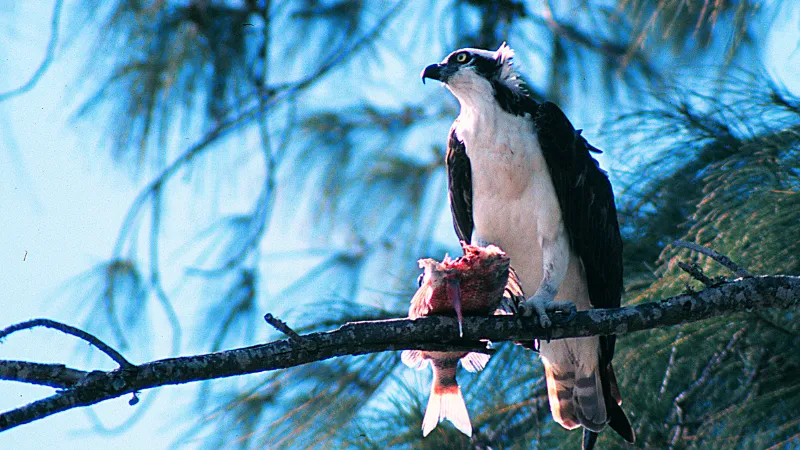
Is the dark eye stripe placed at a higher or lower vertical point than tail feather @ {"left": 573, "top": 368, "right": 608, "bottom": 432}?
higher

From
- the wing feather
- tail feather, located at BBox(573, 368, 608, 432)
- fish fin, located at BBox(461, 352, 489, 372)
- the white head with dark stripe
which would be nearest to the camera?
fish fin, located at BBox(461, 352, 489, 372)

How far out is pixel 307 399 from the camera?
331 centimetres

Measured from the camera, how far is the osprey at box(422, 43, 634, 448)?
309 cm

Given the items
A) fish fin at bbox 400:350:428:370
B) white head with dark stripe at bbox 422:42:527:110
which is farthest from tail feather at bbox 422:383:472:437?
white head with dark stripe at bbox 422:42:527:110

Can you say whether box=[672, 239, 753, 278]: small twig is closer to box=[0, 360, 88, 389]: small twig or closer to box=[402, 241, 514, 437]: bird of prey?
box=[402, 241, 514, 437]: bird of prey

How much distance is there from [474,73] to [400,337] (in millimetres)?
1239

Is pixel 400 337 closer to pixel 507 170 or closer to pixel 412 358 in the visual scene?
pixel 412 358

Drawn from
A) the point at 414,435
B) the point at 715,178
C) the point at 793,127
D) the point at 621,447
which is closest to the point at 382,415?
the point at 414,435

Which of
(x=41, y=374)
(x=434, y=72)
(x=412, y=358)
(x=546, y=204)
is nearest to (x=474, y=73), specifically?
(x=434, y=72)

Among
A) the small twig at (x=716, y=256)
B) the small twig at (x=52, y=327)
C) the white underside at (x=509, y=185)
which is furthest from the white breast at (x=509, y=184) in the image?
the small twig at (x=52, y=327)

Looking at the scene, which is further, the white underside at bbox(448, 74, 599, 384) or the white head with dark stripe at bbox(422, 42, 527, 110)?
the white head with dark stripe at bbox(422, 42, 527, 110)

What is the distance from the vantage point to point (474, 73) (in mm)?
3291

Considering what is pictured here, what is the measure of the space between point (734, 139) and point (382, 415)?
133 centimetres

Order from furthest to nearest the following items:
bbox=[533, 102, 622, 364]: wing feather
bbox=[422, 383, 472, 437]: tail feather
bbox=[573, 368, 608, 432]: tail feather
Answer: bbox=[533, 102, 622, 364]: wing feather → bbox=[573, 368, 608, 432]: tail feather → bbox=[422, 383, 472, 437]: tail feather
